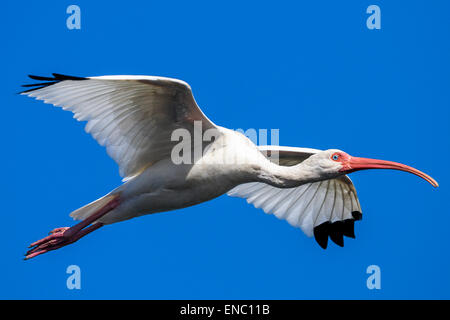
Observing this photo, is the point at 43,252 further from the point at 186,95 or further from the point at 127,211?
→ the point at 186,95

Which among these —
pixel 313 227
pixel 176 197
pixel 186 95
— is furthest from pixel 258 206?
pixel 186 95

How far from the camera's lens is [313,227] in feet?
50.3

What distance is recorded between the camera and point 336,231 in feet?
50.2

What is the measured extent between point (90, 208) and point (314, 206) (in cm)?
430

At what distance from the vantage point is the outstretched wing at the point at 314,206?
1526 centimetres

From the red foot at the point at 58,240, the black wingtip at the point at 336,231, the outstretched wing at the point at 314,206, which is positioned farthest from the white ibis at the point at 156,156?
the black wingtip at the point at 336,231

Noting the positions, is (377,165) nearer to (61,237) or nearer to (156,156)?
(156,156)

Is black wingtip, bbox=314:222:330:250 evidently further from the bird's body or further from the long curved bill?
the bird's body

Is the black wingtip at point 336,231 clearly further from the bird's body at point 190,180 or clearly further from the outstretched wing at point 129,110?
the outstretched wing at point 129,110

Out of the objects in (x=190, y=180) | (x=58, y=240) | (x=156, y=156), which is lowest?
(x=58, y=240)

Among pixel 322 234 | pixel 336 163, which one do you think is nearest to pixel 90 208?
pixel 336 163

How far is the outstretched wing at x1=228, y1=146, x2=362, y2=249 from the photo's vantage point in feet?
50.1

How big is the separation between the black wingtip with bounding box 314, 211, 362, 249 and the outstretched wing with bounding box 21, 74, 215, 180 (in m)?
3.71

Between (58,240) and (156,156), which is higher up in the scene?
(156,156)
